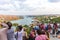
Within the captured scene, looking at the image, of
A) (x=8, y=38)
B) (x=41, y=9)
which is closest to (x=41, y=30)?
(x=41, y=9)

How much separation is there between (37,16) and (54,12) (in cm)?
18

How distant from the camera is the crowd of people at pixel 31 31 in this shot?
70.1 inches

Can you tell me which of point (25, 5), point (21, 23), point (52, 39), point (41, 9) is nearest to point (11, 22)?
point (21, 23)

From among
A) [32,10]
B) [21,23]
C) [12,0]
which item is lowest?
[21,23]

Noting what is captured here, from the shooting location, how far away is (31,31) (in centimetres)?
180

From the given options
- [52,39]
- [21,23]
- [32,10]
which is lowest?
[52,39]

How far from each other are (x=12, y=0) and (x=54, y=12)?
45 cm

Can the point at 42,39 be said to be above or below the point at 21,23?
below

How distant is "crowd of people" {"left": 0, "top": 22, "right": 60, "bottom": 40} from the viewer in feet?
5.84

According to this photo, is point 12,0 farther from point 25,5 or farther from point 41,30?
point 41,30

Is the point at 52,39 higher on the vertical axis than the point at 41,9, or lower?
lower

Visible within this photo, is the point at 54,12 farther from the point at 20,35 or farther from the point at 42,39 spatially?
the point at 20,35

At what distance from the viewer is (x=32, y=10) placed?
1810 mm

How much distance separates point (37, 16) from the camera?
70.7 inches
